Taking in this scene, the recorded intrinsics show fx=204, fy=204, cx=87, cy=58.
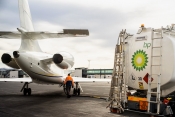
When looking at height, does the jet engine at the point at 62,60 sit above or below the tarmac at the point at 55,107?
above

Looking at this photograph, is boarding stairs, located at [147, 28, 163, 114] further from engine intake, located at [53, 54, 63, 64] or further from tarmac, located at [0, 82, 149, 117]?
engine intake, located at [53, 54, 63, 64]

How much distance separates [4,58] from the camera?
1303 centimetres

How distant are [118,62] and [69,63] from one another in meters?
6.72

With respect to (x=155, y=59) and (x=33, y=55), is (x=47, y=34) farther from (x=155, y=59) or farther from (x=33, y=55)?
(x=155, y=59)

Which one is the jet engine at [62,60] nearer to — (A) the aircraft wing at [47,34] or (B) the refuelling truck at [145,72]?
(A) the aircraft wing at [47,34]

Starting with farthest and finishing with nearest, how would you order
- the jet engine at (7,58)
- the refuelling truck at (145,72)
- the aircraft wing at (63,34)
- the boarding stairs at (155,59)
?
1. the jet engine at (7,58)
2. the aircraft wing at (63,34)
3. the boarding stairs at (155,59)
4. the refuelling truck at (145,72)

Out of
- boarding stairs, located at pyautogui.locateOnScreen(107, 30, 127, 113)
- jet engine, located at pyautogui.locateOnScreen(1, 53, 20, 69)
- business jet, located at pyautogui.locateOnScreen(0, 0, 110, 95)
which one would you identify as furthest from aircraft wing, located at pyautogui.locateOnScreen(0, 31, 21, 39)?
boarding stairs, located at pyautogui.locateOnScreen(107, 30, 127, 113)

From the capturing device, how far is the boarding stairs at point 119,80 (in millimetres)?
7664

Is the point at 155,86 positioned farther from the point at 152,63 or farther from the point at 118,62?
the point at 118,62

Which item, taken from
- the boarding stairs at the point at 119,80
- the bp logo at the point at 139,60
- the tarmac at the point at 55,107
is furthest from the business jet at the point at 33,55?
the bp logo at the point at 139,60

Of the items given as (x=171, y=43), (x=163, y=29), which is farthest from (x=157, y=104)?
(x=163, y=29)

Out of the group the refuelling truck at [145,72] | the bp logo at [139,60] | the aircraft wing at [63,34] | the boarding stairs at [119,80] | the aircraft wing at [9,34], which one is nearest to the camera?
the refuelling truck at [145,72]

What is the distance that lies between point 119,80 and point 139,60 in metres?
1.10

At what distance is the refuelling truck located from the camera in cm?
655
